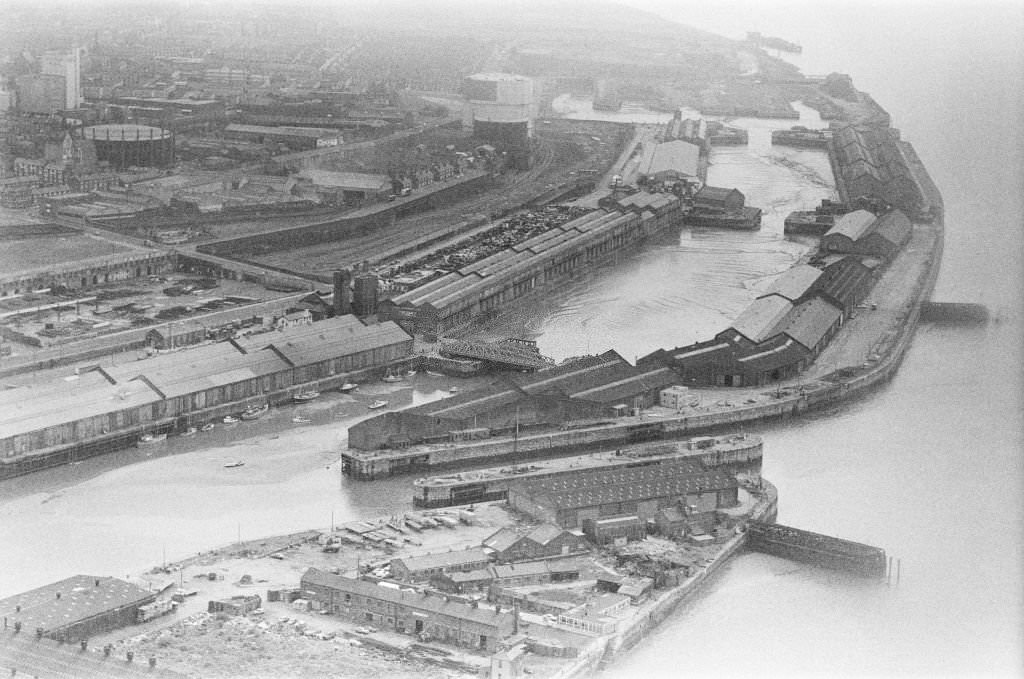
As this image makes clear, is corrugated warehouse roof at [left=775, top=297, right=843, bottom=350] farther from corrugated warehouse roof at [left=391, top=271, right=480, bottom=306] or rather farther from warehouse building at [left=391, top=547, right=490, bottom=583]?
warehouse building at [left=391, top=547, right=490, bottom=583]

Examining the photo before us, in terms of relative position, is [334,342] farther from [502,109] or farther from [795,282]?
[502,109]

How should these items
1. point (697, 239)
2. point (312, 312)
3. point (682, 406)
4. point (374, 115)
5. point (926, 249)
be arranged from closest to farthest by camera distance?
1. point (682, 406)
2. point (312, 312)
3. point (926, 249)
4. point (697, 239)
5. point (374, 115)

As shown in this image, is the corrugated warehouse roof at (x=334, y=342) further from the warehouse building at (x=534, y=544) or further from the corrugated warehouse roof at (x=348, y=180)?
the corrugated warehouse roof at (x=348, y=180)

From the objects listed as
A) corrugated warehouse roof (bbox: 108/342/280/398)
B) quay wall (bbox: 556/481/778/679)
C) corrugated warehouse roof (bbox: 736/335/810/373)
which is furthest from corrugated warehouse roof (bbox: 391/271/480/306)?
quay wall (bbox: 556/481/778/679)

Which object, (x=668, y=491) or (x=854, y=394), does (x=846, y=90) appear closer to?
(x=854, y=394)

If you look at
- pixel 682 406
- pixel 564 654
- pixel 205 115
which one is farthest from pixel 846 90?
pixel 564 654

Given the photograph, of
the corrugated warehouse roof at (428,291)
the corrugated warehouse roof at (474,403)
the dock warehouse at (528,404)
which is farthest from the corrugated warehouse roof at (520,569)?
the corrugated warehouse roof at (428,291)
